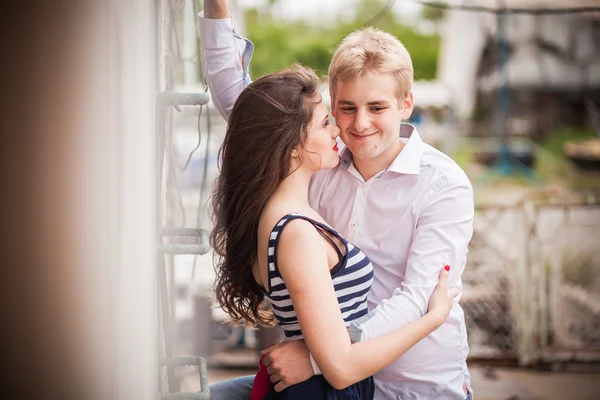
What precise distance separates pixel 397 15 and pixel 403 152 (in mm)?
14619

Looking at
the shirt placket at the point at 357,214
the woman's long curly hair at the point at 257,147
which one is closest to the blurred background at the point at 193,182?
the woman's long curly hair at the point at 257,147

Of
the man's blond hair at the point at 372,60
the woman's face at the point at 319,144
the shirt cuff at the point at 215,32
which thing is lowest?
the woman's face at the point at 319,144

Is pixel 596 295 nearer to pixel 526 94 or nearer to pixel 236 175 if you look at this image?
pixel 236 175

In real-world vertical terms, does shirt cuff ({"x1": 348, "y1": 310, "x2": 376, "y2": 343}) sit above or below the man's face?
below

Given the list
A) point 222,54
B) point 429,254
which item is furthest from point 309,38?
point 429,254

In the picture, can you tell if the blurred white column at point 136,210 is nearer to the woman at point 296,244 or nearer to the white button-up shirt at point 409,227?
the woman at point 296,244

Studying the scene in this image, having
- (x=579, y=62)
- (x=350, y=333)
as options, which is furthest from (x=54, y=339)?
(x=579, y=62)

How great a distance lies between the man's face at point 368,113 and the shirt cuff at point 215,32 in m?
0.29

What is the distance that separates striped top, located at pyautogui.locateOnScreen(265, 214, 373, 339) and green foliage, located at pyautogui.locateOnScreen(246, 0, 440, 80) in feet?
45.0

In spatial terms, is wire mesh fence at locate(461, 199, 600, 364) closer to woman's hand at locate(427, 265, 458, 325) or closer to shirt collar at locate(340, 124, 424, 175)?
shirt collar at locate(340, 124, 424, 175)

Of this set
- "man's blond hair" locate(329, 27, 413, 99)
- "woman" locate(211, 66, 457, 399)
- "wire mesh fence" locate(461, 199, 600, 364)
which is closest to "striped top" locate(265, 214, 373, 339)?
"woman" locate(211, 66, 457, 399)

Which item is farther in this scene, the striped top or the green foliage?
the green foliage

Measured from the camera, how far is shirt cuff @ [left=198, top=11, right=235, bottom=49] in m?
1.69

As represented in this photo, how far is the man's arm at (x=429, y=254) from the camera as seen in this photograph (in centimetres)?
146
